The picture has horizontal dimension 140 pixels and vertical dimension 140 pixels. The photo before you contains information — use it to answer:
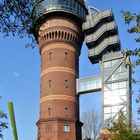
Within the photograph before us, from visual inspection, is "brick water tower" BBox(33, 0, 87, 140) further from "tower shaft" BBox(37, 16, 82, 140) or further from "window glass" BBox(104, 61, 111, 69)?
"window glass" BBox(104, 61, 111, 69)

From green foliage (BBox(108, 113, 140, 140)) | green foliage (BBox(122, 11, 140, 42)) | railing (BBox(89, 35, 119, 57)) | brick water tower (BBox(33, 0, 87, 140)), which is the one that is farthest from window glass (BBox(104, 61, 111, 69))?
green foliage (BBox(122, 11, 140, 42))

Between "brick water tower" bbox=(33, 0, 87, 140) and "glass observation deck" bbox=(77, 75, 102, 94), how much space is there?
879mm

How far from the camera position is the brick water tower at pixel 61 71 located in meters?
46.8

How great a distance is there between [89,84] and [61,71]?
14.5ft

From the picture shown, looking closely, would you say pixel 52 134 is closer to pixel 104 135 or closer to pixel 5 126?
pixel 104 135

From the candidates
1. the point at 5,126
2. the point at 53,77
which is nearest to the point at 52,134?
the point at 53,77

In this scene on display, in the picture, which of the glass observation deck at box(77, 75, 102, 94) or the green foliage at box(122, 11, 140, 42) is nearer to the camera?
the green foliage at box(122, 11, 140, 42)

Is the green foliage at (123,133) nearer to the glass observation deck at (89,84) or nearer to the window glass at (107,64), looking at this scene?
the glass observation deck at (89,84)

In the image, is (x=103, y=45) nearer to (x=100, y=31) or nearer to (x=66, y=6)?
(x=100, y=31)

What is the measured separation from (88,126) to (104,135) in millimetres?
32731

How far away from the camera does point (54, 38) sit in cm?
5106

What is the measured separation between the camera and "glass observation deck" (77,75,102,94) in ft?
163

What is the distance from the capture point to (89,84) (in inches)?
A: 1997

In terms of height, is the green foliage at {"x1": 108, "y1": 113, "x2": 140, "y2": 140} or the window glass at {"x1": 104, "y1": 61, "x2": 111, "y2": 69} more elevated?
the window glass at {"x1": 104, "y1": 61, "x2": 111, "y2": 69}
